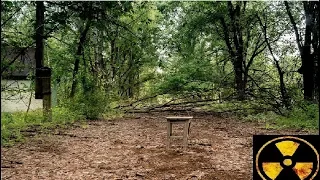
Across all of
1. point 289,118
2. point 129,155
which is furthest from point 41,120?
point 289,118

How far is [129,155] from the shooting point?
5770 mm

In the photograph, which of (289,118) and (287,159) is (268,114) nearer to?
(289,118)

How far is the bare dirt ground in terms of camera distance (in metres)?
4.56

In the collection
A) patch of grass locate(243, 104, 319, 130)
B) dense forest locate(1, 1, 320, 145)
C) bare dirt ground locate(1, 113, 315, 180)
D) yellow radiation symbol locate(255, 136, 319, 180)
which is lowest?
bare dirt ground locate(1, 113, 315, 180)

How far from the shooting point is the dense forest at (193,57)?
263 inches

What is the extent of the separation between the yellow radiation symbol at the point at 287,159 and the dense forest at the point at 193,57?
3262 millimetres

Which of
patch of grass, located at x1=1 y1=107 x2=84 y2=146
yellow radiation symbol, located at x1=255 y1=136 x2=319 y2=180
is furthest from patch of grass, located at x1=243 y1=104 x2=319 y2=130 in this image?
yellow radiation symbol, located at x1=255 y1=136 x2=319 y2=180

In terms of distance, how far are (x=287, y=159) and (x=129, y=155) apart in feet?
14.7

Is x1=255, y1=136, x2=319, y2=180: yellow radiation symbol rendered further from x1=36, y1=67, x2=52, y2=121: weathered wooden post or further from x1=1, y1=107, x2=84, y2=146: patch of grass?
x1=36, y1=67, x2=52, y2=121: weathered wooden post

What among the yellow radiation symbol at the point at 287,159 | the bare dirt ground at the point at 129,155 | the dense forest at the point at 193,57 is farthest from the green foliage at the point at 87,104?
the yellow radiation symbol at the point at 287,159

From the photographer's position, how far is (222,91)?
12.4 metres

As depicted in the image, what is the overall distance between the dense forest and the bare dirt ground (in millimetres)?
800

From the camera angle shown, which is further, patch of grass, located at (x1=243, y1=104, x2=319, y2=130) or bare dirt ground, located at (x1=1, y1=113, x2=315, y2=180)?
patch of grass, located at (x1=243, y1=104, x2=319, y2=130)

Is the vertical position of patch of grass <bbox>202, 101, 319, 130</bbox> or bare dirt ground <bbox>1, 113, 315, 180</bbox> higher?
patch of grass <bbox>202, 101, 319, 130</bbox>
